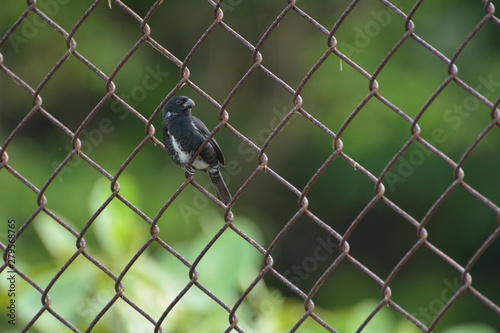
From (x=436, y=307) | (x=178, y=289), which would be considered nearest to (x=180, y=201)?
(x=436, y=307)

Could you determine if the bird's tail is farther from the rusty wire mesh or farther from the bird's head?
the rusty wire mesh

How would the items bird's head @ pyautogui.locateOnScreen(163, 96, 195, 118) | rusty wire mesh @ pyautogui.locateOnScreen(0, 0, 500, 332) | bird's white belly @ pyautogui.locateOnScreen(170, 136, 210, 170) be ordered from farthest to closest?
bird's head @ pyautogui.locateOnScreen(163, 96, 195, 118) → bird's white belly @ pyautogui.locateOnScreen(170, 136, 210, 170) → rusty wire mesh @ pyautogui.locateOnScreen(0, 0, 500, 332)

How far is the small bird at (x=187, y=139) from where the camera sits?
2770 mm

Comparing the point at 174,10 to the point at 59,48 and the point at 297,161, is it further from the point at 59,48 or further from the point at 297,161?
the point at 297,161

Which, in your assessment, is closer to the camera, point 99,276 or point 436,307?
point 99,276

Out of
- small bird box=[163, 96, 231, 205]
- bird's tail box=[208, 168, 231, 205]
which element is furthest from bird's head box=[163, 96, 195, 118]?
bird's tail box=[208, 168, 231, 205]

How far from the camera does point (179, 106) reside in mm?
2908

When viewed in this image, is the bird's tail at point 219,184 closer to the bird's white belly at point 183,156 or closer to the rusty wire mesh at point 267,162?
the bird's white belly at point 183,156

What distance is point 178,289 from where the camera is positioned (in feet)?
10.3

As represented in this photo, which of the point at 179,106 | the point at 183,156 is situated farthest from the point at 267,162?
the point at 179,106

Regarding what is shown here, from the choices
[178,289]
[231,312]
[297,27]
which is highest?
[297,27]

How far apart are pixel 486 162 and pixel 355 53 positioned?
4.11 ft

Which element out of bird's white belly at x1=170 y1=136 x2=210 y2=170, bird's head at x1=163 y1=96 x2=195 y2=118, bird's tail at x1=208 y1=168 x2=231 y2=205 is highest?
bird's head at x1=163 y1=96 x2=195 y2=118

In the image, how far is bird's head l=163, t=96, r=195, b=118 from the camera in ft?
9.48
